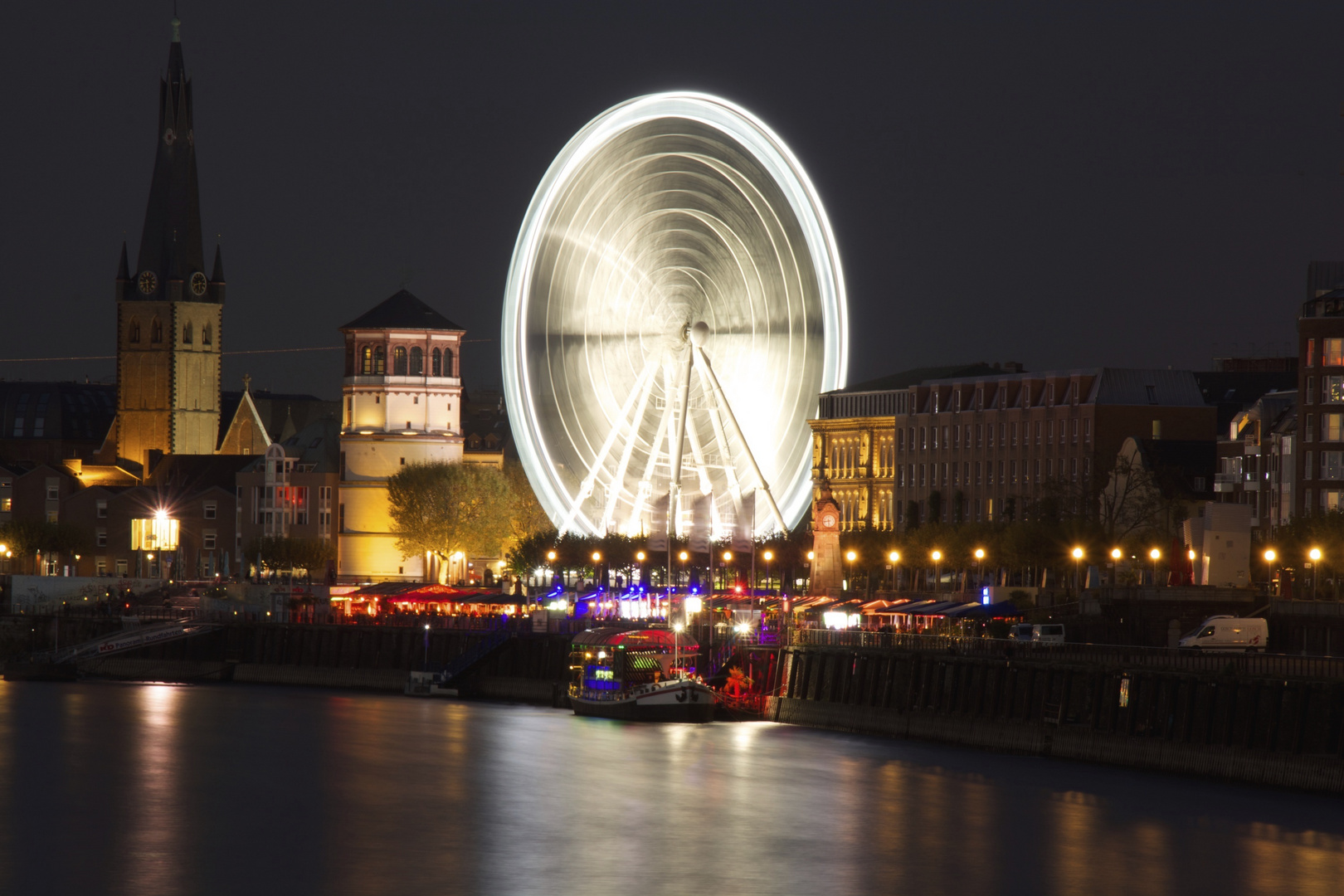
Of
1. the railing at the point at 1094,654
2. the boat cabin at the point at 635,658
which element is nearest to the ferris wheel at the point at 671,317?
the boat cabin at the point at 635,658

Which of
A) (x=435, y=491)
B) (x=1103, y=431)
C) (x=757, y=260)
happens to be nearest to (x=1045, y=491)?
(x=1103, y=431)

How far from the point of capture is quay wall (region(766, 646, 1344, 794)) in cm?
6175

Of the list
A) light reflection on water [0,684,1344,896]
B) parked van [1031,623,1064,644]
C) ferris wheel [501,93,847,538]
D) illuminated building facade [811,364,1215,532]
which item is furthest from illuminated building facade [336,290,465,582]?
parked van [1031,623,1064,644]

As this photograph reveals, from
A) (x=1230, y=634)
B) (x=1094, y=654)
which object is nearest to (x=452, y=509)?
(x=1230, y=634)

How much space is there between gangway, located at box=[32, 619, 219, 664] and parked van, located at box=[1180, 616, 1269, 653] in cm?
5807

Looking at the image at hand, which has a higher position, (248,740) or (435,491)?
(435,491)

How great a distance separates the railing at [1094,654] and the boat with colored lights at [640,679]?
4138 millimetres

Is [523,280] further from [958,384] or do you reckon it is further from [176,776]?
[958,384]

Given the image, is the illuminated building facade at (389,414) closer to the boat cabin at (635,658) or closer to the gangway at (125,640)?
the gangway at (125,640)

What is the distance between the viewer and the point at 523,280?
316 ft

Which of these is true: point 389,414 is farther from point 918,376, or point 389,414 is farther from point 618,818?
point 618,818

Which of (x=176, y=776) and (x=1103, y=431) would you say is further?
(x=1103, y=431)

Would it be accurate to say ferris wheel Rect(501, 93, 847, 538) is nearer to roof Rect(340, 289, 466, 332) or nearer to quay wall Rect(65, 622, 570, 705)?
quay wall Rect(65, 622, 570, 705)

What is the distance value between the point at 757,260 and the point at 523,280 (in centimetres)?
927
